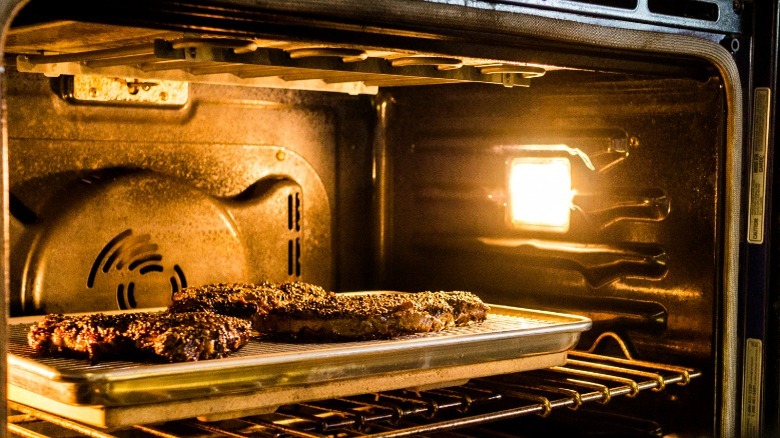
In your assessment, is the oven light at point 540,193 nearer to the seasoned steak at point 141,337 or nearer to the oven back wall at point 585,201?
the oven back wall at point 585,201

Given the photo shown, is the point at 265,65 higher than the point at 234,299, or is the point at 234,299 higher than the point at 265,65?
the point at 265,65

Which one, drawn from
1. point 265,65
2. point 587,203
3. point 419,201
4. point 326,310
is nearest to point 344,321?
point 326,310

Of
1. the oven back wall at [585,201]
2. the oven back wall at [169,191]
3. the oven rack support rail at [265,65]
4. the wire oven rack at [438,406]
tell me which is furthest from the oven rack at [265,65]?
the wire oven rack at [438,406]

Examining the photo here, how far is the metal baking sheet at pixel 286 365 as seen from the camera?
1791 millimetres

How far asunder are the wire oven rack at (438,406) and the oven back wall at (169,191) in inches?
15.6

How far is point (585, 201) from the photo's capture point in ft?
9.03

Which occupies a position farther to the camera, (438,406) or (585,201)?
(585,201)

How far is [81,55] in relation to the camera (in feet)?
7.27

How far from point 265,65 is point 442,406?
2.66 ft

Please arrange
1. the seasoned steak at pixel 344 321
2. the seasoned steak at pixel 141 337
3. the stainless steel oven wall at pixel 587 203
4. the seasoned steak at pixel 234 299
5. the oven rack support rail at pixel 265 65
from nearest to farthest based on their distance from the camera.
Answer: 1. the seasoned steak at pixel 141 337
2. the oven rack support rail at pixel 265 65
3. the seasoned steak at pixel 344 321
4. the seasoned steak at pixel 234 299
5. the stainless steel oven wall at pixel 587 203

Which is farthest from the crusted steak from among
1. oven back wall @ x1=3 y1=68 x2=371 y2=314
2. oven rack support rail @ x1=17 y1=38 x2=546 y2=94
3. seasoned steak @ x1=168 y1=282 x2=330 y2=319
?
oven rack support rail @ x1=17 y1=38 x2=546 y2=94

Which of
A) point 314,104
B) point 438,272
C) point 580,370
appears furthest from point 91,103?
point 580,370

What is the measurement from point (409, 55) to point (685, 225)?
0.87 meters

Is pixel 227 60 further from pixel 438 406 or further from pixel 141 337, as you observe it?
pixel 438 406
